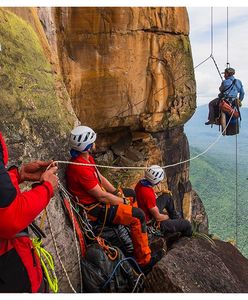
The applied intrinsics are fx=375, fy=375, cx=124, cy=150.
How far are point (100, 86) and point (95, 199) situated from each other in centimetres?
629

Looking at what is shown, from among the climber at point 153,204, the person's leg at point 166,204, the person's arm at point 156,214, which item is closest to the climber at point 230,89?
the person's leg at point 166,204

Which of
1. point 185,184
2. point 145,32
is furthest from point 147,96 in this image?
point 185,184

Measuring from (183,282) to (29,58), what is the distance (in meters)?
3.41

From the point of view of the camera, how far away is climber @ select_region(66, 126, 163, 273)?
4594mm

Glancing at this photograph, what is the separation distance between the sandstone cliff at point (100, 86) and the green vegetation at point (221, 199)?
144ft

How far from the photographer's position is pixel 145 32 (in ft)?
36.6

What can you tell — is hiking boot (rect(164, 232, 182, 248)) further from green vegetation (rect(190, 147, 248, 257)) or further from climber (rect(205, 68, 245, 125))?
green vegetation (rect(190, 147, 248, 257))

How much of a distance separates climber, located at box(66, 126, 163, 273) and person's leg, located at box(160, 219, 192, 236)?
112 centimetres

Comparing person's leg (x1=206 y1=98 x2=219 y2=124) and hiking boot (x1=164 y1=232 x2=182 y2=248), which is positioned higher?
person's leg (x1=206 y1=98 x2=219 y2=124)

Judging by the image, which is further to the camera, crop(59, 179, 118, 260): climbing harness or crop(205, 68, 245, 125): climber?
crop(205, 68, 245, 125): climber

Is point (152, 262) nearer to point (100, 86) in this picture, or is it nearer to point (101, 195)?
point (101, 195)

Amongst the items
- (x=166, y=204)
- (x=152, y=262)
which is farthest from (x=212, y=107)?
(x=152, y=262)

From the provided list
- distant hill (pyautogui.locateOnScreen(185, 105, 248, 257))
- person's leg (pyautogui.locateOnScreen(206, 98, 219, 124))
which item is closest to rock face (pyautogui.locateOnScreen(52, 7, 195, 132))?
person's leg (pyautogui.locateOnScreen(206, 98, 219, 124))

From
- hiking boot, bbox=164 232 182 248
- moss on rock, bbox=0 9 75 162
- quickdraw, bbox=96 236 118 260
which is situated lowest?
hiking boot, bbox=164 232 182 248
